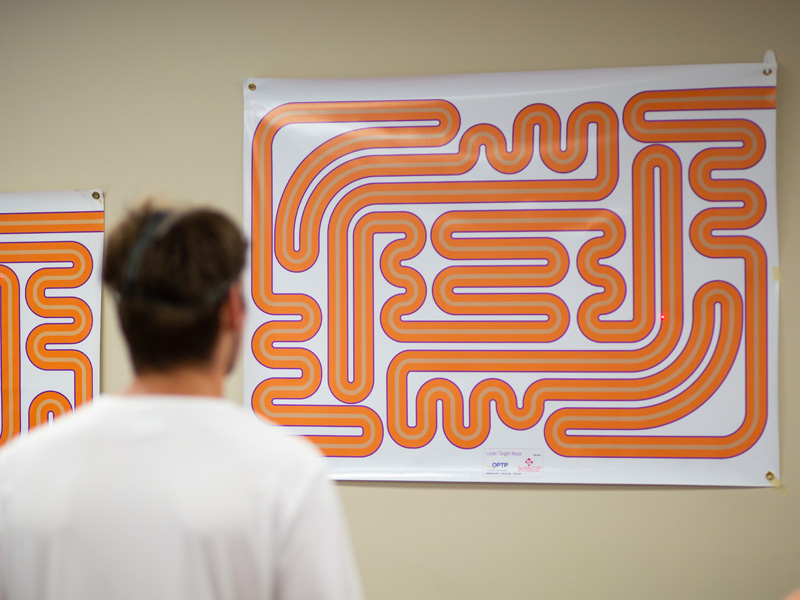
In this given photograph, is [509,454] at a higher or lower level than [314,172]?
lower

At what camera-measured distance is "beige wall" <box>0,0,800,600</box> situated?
5.57 ft

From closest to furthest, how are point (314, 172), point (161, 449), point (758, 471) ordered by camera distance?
1. point (161, 449)
2. point (758, 471)
3. point (314, 172)

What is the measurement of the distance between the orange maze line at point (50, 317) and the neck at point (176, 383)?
1.28 meters

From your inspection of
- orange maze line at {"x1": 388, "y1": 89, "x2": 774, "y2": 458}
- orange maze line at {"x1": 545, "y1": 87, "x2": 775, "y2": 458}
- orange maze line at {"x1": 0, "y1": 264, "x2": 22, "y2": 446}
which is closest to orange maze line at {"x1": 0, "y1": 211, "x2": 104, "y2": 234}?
orange maze line at {"x1": 0, "y1": 264, "x2": 22, "y2": 446}

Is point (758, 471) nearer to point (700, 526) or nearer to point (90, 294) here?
point (700, 526)

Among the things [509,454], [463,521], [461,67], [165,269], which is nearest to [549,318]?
[509,454]

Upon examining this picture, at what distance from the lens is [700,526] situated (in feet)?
5.57

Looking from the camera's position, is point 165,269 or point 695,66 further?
point 695,66

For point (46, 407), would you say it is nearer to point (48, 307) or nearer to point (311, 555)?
point (48, 307)

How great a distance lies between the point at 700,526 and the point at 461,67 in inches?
54.3

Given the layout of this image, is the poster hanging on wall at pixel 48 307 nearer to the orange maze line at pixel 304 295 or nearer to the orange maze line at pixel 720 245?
the orange maze line at pixel 304 295

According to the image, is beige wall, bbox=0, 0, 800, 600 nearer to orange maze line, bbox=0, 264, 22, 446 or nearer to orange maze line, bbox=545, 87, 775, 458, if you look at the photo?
orange maze line, bbox=545, 87, 775, 458

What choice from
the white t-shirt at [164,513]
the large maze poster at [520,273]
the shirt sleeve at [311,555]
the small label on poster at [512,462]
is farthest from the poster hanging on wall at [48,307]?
the shirt sleeve at [311,555]

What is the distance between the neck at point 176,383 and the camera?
708mm
